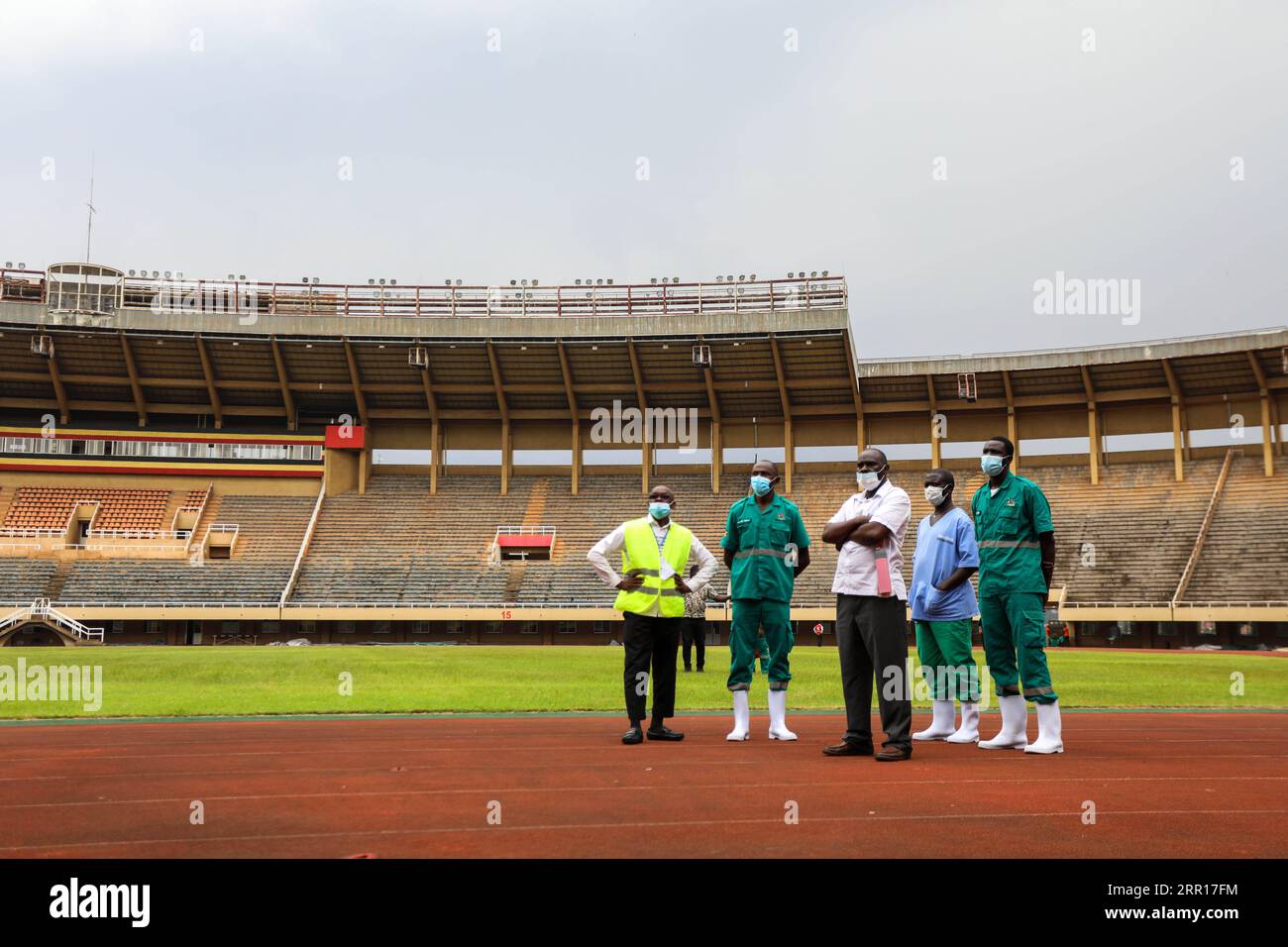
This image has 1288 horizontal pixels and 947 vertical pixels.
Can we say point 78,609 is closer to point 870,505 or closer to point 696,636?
point 696,636

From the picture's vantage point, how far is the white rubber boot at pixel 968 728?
8.30 meters

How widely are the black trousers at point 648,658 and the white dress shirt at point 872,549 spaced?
5.08ft

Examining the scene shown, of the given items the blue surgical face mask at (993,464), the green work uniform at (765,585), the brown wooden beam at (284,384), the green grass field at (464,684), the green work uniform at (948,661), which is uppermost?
the brown wooden beam at (284,384)

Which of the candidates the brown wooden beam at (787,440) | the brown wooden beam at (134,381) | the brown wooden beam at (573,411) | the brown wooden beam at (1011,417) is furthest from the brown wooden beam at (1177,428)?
the brown wooden beam at (134,381)

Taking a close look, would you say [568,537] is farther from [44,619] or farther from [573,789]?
[573,789]

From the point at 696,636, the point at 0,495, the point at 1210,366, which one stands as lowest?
the point at 696,636

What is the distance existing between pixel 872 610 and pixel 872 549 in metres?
0.46

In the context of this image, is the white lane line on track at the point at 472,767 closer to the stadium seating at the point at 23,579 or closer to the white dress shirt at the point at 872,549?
the white dress shirt at the point at 872,549

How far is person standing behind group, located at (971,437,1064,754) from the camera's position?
756 centimetres

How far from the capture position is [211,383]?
143 feet

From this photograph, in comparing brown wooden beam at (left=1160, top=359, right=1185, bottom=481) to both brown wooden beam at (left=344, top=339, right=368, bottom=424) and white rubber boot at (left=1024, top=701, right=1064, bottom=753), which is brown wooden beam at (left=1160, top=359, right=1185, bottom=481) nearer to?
brown wooden beam at (left=344, top=339, right=368, bottom=424)

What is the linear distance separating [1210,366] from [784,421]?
56.5 feet
